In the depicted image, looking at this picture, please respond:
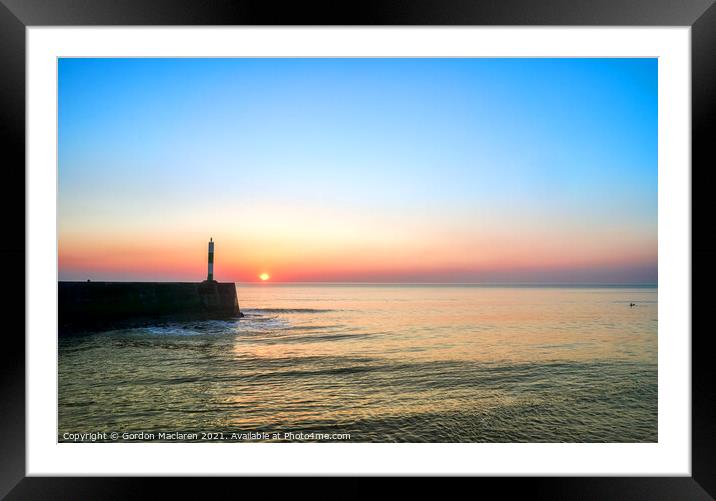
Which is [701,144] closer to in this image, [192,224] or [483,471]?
[483,471]

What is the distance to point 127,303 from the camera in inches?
371

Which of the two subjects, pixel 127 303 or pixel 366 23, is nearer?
pixel 366 23

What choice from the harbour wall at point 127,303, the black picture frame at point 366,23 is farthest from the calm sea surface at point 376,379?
the black picture frame at point 366,23

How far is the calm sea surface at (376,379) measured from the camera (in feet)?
13.2

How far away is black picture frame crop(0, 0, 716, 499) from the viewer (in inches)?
56.8

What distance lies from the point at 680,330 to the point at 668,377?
7.2 inches

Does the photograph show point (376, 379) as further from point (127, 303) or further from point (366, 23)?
point (127, 303)

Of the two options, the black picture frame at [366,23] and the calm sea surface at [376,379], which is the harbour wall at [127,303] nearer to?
the calm sea surface at [376,379]

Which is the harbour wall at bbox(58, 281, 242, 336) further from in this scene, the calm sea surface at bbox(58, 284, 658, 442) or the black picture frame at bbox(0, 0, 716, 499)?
the black picture frame at bbox(0, 0, 716, 499)

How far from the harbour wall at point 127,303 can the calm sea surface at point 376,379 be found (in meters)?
0.49

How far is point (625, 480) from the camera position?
58.9 inches

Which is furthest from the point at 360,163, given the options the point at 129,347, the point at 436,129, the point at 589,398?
the point at 589,398

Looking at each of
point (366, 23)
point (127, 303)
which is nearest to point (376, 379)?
point (366, 23)

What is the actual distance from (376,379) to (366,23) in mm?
5025
